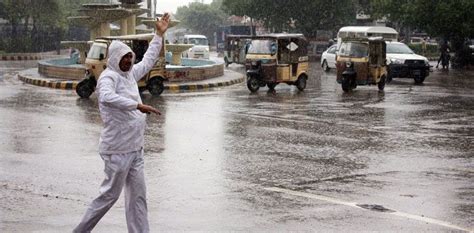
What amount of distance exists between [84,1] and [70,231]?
7771 centimetres

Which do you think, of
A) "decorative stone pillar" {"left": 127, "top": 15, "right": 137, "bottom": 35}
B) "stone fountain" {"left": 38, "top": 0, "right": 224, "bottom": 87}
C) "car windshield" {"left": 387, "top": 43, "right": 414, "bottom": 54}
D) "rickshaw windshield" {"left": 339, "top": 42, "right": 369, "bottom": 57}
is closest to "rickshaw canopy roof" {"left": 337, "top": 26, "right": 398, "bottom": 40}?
"car windshield" {"left": 387, "top": 43, "right": 414, "bottom": 54}

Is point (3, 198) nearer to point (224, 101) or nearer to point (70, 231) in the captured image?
point (70, 231)

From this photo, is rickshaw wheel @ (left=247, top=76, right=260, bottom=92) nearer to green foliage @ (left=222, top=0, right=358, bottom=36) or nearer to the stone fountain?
the stone fountain

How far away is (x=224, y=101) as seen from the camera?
21.6 metres

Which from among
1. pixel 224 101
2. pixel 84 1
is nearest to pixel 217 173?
pixel 224 101

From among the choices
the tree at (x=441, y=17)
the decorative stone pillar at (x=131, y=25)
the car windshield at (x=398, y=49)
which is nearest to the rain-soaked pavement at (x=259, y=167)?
the car windshield at (x=398, y=49)

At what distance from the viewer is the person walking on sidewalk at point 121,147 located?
6.78 metres

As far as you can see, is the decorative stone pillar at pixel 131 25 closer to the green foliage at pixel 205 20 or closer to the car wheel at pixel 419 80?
the car wheel at pixel 419 80

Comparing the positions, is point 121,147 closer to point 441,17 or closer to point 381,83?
point 381,83

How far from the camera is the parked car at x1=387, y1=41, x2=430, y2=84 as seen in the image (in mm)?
31109

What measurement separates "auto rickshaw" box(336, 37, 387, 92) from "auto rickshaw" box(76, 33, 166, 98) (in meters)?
5.66

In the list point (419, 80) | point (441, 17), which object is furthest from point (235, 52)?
point (419, 80)

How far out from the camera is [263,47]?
2608cm

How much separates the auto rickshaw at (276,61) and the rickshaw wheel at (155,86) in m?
2.82
